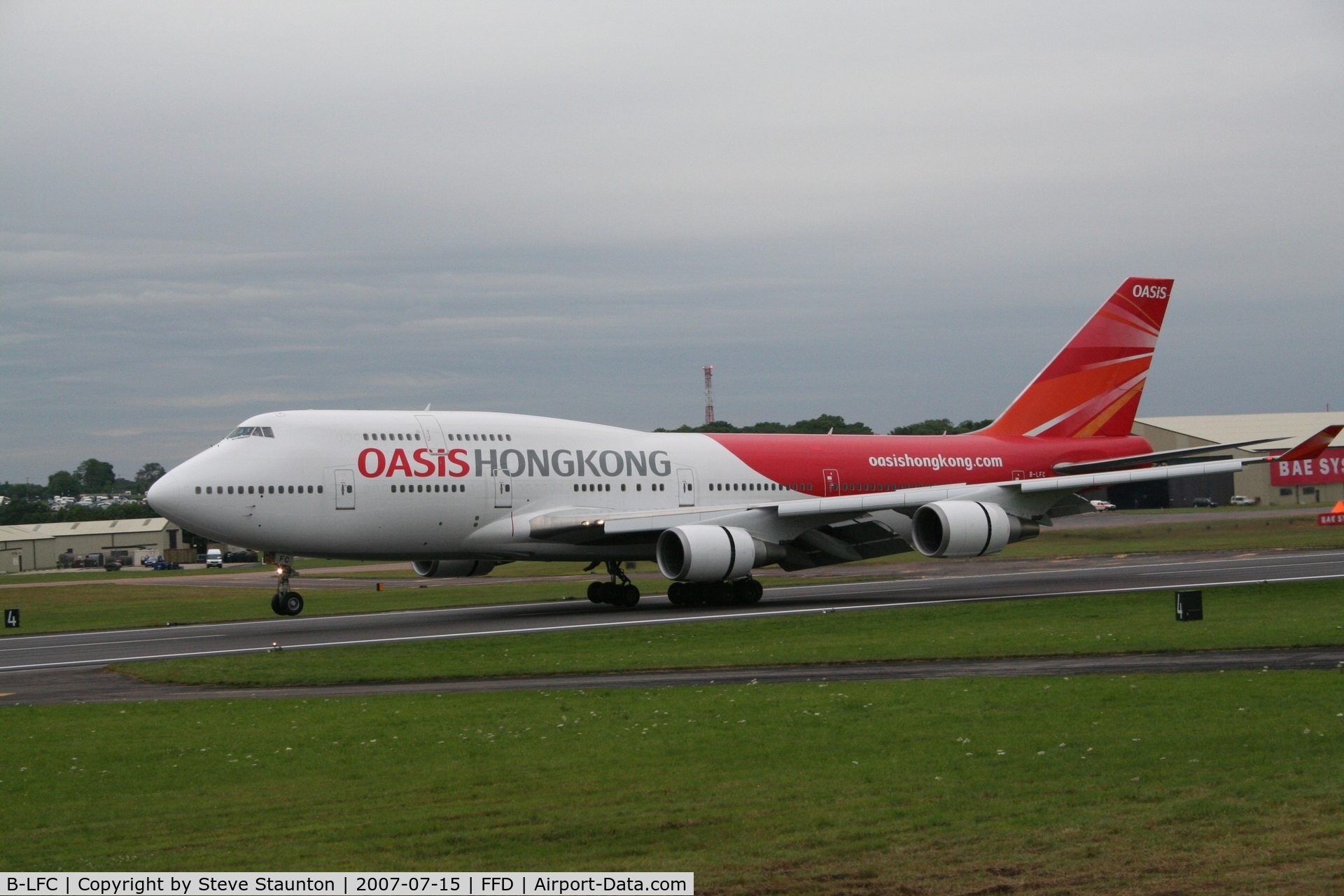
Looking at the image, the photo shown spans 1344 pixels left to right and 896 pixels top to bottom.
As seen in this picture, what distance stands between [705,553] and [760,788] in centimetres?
2064

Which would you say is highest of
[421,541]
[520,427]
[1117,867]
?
[520,427]

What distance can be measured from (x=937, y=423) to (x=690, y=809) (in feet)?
329

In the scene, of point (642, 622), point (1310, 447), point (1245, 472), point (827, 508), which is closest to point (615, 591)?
point (642, 622)

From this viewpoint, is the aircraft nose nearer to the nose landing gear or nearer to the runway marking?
the runway marking

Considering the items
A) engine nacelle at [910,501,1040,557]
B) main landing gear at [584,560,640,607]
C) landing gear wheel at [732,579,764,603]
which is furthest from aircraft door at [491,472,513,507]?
engine nacelle at [910,501,1040,557]

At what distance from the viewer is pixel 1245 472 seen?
8400 centimetres

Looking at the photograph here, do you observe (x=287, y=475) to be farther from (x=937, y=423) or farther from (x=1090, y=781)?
(x=937, y=423)

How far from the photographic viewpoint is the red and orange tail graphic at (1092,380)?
137 feet

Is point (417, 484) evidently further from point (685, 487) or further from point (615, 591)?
point (685, 487)

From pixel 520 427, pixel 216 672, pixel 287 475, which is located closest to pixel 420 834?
pixel 216 672

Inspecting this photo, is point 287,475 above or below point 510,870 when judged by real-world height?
above

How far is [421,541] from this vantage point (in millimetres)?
32625

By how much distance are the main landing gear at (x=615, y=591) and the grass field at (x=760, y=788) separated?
1776cm

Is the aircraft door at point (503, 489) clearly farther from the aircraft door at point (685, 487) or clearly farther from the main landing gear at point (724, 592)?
the aircraft door at point (685, 487)
